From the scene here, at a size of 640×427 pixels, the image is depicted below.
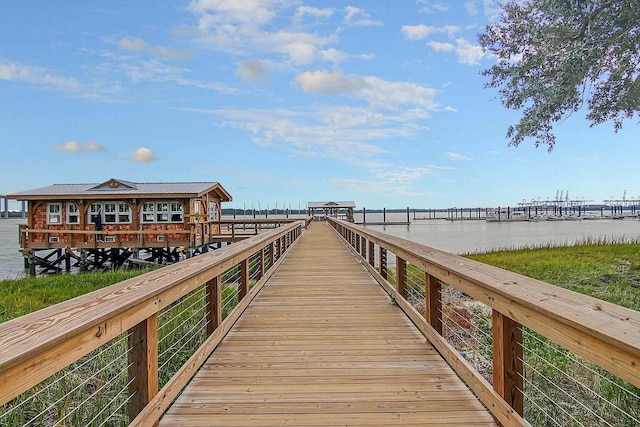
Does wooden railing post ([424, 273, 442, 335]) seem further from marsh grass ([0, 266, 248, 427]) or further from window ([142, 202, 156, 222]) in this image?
window ([142, 202, 156, 222])

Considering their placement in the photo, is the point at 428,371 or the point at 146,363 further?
the point at 428,371

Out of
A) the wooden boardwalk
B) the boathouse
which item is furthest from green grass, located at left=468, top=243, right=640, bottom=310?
the boathouse

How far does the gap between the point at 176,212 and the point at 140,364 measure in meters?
19.2

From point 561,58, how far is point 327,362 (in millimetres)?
8460

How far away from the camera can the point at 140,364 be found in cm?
217

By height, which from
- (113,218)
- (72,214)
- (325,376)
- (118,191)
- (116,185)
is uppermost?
(116,185)

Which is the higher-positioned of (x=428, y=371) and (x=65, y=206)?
(x=65, y=206)

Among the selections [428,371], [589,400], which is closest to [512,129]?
[589,400]

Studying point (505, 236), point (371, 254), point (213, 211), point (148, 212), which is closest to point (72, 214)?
point (148, 212)

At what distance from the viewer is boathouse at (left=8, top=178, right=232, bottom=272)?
19750 mm

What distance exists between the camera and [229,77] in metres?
16.5

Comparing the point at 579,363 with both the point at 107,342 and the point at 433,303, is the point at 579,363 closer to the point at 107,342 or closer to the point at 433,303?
the point at 433,303

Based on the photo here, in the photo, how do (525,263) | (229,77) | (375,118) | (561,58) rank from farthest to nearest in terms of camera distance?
(375,118) → (229,77) → (525,263) → (561,58)

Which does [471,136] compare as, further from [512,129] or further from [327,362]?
[327,362]
